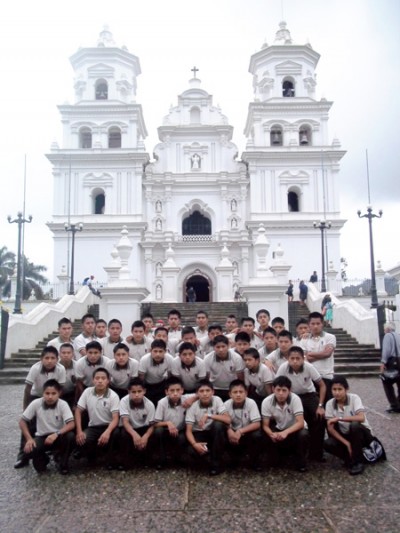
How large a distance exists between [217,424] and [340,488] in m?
1.20

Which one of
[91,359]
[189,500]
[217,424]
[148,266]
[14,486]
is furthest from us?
[148,266]

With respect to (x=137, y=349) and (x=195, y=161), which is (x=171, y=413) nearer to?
(x=137, y=349)

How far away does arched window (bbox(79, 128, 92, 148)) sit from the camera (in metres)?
29.1

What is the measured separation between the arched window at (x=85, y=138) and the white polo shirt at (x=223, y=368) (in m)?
25.8

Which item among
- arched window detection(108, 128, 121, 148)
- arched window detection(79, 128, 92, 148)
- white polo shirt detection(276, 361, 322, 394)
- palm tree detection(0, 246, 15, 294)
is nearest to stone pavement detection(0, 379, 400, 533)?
white polo shirt detection(276, 361, 322, 394)

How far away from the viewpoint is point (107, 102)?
94.9 ft

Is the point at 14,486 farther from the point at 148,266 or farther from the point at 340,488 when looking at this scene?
the point at 148,266

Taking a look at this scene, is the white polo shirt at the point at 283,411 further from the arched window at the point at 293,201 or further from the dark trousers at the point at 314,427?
the arched window at the point at 293,201

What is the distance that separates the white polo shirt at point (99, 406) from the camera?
496 centimetres

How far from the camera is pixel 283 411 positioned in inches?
189

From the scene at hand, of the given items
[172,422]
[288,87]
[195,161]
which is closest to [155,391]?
[172,422]

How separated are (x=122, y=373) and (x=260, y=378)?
4.93ft

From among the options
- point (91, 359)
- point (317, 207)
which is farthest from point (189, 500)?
point (317, 207)

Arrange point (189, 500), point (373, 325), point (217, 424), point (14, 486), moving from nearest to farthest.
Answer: point (189, 500) < point (14, 486) < point (217, 424) < point (373, 325)
